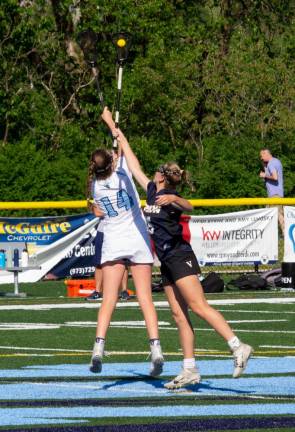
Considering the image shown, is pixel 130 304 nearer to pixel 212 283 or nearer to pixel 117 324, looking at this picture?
pixel 212 283

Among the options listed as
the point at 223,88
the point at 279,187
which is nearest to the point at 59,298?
the point at 279,187

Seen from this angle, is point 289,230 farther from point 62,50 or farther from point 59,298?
point 62,50

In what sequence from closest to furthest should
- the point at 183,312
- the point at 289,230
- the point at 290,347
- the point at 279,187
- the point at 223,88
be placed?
the point at 183,312, the point at 290,347, the point at 289,230, the point at 279,187, the point at 223,88

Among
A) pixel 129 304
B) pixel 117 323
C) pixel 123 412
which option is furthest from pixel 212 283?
pixel 123 412

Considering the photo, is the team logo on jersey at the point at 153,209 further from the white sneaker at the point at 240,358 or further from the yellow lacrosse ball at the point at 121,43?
the yellow lacrosse ball at the point at 121,43

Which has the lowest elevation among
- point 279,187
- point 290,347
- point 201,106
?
point 290,347

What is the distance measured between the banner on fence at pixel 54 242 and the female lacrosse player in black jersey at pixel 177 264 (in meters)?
13.7

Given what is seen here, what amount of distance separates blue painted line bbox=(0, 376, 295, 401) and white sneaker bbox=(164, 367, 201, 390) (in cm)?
6

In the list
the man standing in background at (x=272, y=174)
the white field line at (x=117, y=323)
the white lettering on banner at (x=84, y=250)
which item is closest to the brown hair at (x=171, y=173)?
the white field line at (x=117, y=323)

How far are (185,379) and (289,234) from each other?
46.0 ft

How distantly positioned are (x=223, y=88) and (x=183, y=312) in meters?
31.3

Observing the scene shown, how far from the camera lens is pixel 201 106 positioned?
146ft

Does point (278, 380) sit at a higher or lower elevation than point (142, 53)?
lower

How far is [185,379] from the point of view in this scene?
11.5 m
